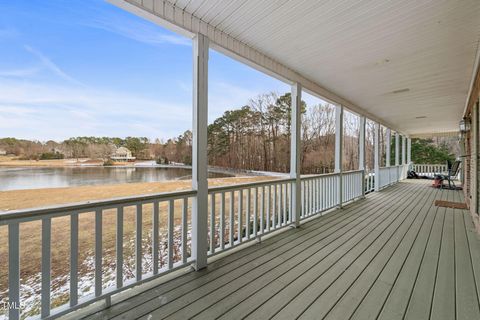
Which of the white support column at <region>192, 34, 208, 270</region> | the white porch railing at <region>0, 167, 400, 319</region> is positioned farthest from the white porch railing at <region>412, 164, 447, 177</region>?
the white support column at <region>192, 34, 208, 270</region>

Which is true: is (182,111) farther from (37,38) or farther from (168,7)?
(37,38)

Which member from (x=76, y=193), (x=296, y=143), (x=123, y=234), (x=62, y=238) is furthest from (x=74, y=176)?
(x=296, y=143)

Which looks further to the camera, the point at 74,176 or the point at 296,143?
the point at 296,143

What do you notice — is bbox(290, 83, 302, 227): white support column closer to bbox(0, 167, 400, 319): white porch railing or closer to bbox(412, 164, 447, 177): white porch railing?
bbox(0, 167, 400, 319): white porch railing

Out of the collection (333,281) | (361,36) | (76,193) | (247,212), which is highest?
(361,36)

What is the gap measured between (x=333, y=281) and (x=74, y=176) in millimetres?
2547

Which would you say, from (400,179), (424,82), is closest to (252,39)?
(424,82)

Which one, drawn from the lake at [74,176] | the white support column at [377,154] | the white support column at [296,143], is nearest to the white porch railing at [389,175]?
the white support column at [377,154]

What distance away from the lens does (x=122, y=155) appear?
2170 mm

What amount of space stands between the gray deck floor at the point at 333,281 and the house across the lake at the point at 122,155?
124 cm

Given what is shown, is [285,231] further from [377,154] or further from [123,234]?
[377,154]

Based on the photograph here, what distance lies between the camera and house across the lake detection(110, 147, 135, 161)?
7.00 ft

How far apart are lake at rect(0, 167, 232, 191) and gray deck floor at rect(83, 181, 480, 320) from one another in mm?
1044

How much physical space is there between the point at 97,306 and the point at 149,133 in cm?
154
